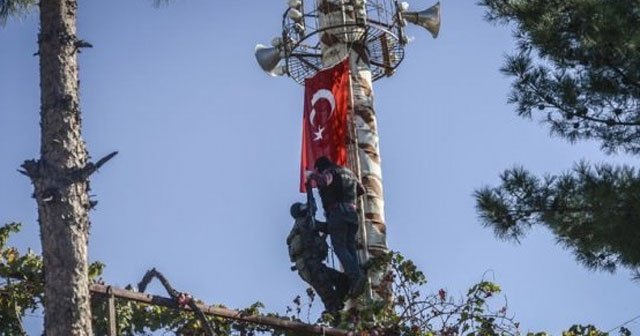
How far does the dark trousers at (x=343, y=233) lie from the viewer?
1174 centimetres

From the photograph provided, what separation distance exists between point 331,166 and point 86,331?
200 inches

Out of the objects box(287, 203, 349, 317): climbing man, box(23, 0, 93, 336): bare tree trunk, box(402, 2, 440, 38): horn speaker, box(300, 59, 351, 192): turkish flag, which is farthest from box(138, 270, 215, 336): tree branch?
box(402, 2, 440, 38): horn speaker

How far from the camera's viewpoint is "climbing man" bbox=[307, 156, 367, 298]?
11805 mm

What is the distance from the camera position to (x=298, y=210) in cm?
1195

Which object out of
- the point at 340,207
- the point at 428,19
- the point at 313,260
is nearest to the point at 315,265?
the point at 313,260

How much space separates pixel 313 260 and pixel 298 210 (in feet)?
1.61

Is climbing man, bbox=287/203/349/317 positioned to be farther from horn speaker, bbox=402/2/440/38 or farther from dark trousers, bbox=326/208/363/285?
Answer: horn speaker, bbox=402/2/440/38

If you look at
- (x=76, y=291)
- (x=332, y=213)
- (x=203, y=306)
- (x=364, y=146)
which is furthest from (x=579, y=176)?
(x=76, y=291)

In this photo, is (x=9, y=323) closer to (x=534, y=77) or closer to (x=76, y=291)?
(x=76, y=291)

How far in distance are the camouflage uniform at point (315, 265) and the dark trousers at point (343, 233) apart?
0.37 ft

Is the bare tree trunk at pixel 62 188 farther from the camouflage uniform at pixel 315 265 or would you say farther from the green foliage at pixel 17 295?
the camouflage uniform at pixel 315 265

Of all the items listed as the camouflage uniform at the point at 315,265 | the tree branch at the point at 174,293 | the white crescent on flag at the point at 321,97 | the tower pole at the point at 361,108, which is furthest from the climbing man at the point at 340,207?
the tree branch at the point at 174,293

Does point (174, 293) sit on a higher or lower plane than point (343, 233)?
lower

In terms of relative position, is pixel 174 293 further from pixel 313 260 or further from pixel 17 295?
pixel 313 260
